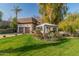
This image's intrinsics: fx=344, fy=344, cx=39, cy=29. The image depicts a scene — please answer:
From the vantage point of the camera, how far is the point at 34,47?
12.7 feet

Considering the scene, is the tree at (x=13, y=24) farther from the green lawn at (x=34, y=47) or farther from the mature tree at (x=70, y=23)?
the mature tree at (x=70, y=23)

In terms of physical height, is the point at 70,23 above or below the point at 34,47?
above

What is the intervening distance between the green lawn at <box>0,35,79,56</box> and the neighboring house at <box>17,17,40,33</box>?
68mm

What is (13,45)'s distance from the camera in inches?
153

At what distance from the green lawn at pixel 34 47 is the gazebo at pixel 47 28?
116 mm

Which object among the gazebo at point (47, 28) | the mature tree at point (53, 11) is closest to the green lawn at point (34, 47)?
the gazebo at point (47, 28)

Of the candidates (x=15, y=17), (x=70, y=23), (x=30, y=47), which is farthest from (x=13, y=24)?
(x=70, y=23)

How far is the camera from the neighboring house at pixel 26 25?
12.7 feet

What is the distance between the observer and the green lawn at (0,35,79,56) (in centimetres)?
383

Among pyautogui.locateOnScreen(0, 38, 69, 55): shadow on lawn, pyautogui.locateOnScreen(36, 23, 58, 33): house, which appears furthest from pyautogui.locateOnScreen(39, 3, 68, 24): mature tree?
pyautogui.locateOnScreen(0, 38, 69, 55): shadow on lawn

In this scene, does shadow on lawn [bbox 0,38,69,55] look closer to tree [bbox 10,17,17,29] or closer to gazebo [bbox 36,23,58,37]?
gazebo [bbox 36,23,58,37]

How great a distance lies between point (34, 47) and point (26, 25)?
0.87 ft

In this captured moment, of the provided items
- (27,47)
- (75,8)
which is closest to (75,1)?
(75,8)

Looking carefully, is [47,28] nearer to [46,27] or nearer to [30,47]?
[46,27]
